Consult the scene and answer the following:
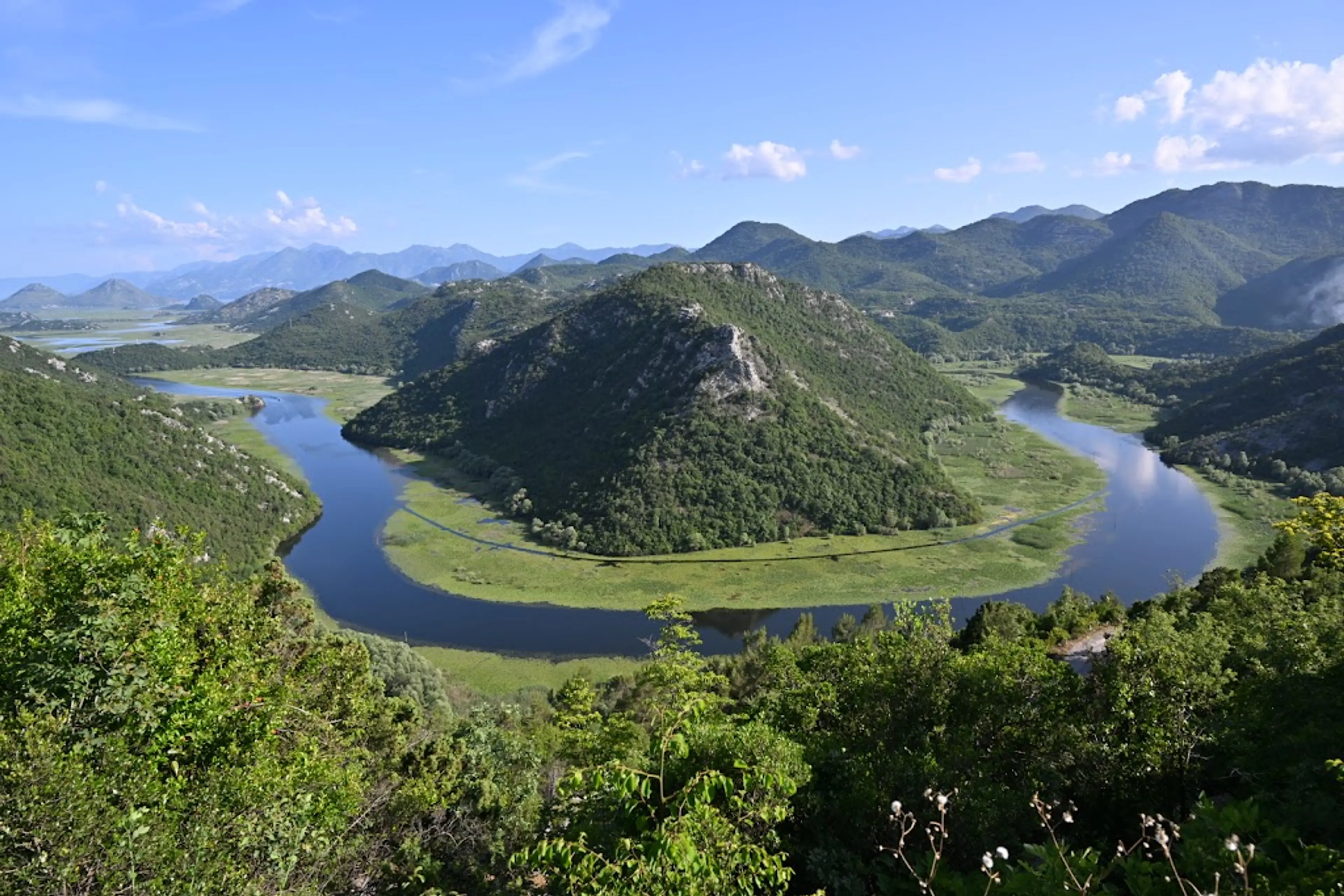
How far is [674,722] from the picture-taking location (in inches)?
429

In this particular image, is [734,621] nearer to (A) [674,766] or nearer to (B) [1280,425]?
(A) [674,766]

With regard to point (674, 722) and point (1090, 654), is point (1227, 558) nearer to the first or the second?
point (1090, 654)

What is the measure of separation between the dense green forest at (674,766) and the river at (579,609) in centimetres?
2892

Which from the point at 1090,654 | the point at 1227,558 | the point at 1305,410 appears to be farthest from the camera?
the point at 1305,410

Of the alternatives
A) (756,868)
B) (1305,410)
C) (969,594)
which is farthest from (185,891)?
(1305,410)

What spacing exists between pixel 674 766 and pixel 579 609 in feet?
231

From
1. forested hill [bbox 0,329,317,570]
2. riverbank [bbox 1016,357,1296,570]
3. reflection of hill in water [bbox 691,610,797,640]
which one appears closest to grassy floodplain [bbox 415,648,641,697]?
reflection of hill in water [bbox 691,610,797,640]

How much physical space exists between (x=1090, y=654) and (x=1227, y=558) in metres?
94.8

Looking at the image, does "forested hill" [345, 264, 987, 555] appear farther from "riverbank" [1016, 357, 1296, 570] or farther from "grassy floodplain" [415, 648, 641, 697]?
"riverbank" [1016, 357, 1296, 570]

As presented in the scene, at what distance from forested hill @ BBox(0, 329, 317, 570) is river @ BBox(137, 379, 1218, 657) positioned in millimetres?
6540

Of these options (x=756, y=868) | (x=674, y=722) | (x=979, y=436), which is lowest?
(x=979, y=436)

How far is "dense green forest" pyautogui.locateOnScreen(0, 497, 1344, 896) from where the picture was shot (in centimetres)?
983

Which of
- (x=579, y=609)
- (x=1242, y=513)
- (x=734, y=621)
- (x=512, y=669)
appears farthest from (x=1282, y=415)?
(x=512, y=669)

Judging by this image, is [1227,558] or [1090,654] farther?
[1227,558]
